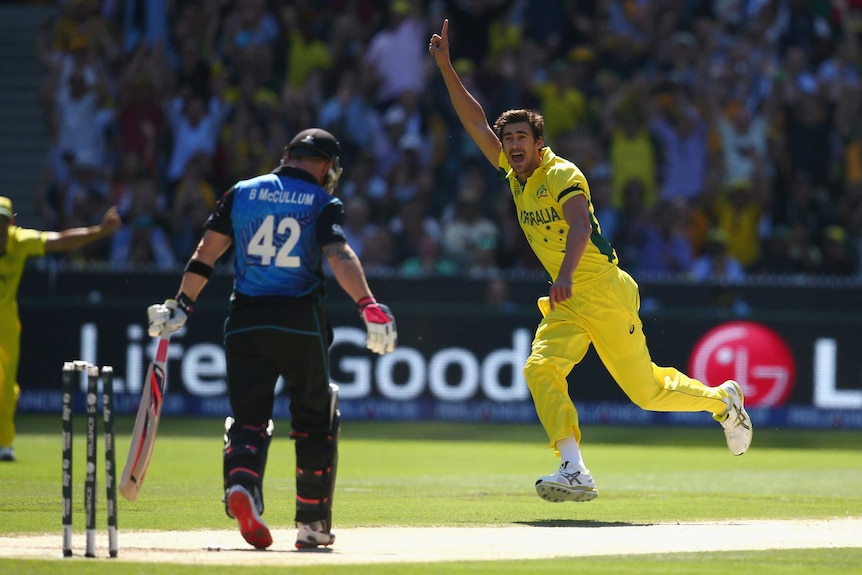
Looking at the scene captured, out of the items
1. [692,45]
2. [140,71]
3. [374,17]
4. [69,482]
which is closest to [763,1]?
[692,45]

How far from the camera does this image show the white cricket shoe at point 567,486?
8.99 meters

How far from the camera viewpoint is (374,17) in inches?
819

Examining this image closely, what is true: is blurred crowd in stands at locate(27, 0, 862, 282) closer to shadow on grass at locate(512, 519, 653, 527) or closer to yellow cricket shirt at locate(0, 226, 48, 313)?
yellow cricket shirt at locate(0, 226, 48, 313)

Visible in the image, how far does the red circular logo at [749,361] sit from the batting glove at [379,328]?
10.1 metres

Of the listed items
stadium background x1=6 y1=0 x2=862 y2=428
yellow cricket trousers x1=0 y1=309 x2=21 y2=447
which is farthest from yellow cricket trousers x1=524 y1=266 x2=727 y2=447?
stadium background x1=6 y1=0 x2=862 y2=428

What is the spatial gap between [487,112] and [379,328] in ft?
41.1

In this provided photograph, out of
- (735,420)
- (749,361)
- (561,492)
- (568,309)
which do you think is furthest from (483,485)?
(749,361)

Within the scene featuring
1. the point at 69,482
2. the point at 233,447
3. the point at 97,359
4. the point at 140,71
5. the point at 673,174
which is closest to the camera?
the point at 69,482

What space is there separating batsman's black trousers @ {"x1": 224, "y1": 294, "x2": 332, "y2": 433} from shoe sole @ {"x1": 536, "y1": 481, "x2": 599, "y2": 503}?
1831 mm

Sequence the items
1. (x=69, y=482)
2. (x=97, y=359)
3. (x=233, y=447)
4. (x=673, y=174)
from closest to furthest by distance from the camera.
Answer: (x=69, y=482) → (x=233, y=447) → (x=97, y=359) → (x=673, y=174)

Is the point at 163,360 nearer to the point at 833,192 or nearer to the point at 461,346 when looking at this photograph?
the point at 461,346

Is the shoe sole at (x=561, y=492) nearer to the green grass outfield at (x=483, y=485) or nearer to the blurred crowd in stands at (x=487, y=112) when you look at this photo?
the green grass outfield at (x=483, y=485)

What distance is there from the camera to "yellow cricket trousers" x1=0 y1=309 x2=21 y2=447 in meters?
13.0

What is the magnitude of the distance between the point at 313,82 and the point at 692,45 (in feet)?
16.7
